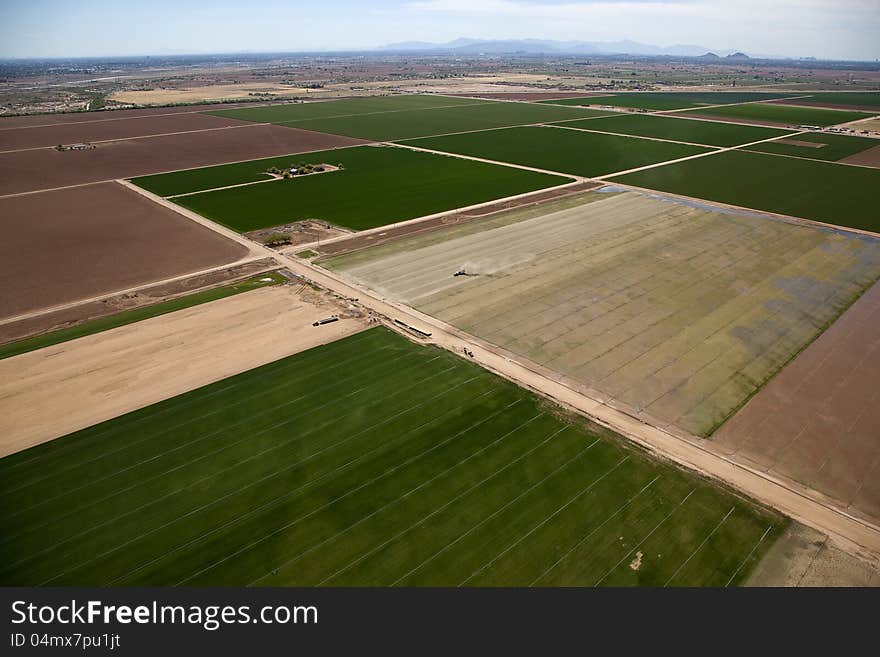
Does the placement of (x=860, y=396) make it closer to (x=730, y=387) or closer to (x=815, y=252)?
(x=730, y=387)

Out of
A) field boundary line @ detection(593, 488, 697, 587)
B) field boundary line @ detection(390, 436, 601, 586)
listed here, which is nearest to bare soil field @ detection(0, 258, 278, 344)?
field boundary line @ detection(390, 436, 601, 586)

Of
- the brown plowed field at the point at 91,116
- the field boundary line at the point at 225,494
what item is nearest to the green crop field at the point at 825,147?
the field boundary line at the point at 225,494

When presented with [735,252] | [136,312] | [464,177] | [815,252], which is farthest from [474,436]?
[464,177]

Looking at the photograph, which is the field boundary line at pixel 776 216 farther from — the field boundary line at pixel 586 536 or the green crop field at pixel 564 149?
the field boundary line at pixel 586 536

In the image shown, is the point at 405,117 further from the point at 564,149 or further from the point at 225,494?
the point at 225,494

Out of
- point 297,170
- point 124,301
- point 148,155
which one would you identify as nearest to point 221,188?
point 297,170

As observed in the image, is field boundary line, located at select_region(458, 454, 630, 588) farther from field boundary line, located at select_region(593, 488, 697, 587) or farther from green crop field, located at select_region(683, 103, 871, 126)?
green crop field, located at select_region(683, 103, 871, 126)
